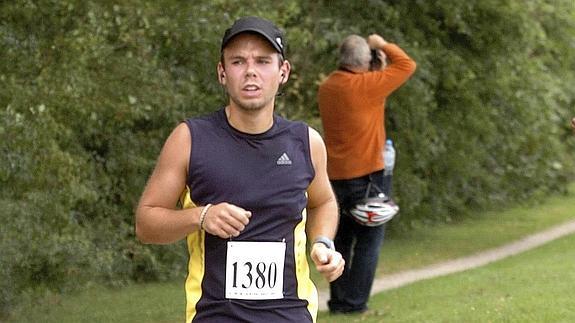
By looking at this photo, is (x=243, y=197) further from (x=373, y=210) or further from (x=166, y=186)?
(x=373, y=210)

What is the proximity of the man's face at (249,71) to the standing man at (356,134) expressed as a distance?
521cm

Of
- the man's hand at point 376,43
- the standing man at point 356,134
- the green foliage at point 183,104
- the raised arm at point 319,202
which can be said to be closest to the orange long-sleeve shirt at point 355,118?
the standing man at point 356,134

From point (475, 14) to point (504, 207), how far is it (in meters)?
5.04

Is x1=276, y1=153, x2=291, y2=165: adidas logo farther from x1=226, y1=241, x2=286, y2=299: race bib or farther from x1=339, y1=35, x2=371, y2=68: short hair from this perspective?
x1=339, y1=35, x2=371, y2=68: short hair

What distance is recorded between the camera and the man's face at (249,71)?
4.42 meters

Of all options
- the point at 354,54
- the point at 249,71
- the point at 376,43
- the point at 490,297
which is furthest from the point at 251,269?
the point at 490,297

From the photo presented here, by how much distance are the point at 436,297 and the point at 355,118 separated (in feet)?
7.61

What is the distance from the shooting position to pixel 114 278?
12.0 meters

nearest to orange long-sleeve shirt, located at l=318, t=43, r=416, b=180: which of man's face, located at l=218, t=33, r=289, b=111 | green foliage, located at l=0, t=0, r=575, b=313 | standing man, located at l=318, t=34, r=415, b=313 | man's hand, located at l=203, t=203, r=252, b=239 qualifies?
standing man, located at l=318, t=34, r=415, b=313

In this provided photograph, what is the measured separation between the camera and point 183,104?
1141 cm

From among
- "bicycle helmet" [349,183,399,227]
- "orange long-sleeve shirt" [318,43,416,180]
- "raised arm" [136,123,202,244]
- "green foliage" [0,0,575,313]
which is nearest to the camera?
"raised arm" [136,123,202,244]

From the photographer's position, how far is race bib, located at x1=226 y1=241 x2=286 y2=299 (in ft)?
14.4

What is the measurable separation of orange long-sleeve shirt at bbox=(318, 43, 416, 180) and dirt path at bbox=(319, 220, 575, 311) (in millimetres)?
1620

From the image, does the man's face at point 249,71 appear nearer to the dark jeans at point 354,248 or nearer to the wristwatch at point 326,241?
the wristwatch at point 326,241
